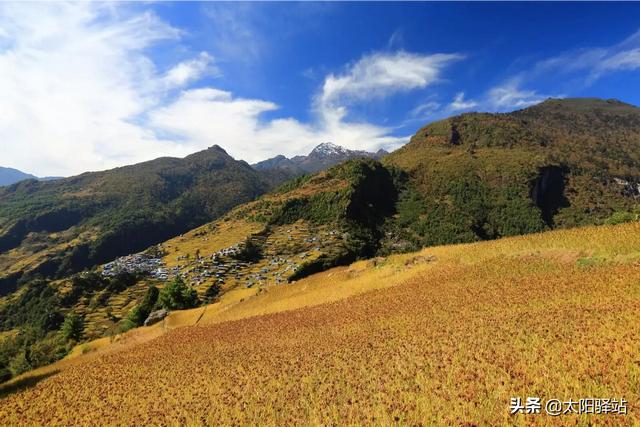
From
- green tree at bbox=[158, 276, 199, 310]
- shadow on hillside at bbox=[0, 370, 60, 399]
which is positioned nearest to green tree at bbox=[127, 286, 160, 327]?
green tree at bbox=[158, 276, 199, 310]

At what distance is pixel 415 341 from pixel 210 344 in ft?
45.4

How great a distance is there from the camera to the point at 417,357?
11305 mm

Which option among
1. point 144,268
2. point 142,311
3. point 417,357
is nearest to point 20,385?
point 417,357

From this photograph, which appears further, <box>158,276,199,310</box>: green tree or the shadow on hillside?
<box>158,276,199,310</box>: green tree

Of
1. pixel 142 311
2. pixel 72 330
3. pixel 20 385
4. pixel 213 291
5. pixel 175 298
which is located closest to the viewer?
pixel 20 385

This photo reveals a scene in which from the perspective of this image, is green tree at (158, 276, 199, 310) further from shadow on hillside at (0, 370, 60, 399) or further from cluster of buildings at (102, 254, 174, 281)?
cluster of buildings at (102, 254, 174, 281)

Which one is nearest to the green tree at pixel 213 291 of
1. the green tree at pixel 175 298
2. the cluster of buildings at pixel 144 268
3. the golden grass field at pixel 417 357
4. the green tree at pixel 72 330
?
the green tree at pixel 72 330

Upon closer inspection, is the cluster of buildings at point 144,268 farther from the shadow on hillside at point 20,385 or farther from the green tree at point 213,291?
the shadow on hillside at point 20,385

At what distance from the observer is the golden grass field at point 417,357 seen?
26.5 feet

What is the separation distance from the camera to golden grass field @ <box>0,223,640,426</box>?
317 inches

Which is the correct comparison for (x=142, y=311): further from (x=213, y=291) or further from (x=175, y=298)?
(x=213, y=291)

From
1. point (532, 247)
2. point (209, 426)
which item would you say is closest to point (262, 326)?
point (209, 426)

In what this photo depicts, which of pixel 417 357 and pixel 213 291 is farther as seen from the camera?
pixel 213 291

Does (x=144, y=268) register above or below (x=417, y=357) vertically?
below
